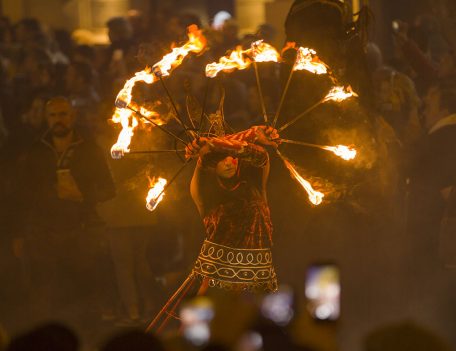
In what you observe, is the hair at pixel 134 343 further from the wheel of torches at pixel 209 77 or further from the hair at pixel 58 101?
the hair at pixel 58 101

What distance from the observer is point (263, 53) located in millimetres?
7398

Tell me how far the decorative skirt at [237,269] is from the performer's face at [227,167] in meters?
0.46

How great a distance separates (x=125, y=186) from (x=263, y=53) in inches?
105

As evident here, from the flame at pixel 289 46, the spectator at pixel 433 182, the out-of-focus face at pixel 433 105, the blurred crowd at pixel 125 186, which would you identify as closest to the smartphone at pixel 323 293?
the flame at pixel 289 46

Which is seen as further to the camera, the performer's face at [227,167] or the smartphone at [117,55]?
the smartphone at [117,55]

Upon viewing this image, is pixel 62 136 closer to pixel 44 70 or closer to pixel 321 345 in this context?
pixel 44 70

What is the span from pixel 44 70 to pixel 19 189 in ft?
4.79

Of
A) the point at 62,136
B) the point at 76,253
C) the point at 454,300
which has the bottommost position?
the point at 454,300

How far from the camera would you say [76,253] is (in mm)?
9852

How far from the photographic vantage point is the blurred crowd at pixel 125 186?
9.51 metres

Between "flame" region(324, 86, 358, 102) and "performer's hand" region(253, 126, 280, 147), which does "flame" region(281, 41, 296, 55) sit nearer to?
"flame" region(324, 86, 358, 102)

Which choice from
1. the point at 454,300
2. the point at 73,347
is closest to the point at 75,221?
the point at 454,300

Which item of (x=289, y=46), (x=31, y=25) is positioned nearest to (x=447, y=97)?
(x=289, y=46)

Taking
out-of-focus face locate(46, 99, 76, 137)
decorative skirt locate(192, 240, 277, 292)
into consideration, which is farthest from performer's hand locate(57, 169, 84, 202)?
decorative skirt locate(192, 240, 277, 292)
